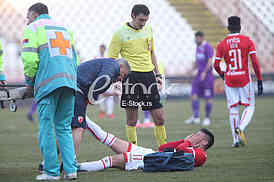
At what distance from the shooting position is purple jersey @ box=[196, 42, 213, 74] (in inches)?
518

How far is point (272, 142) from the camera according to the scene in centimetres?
855

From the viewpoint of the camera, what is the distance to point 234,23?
8336 millimetres

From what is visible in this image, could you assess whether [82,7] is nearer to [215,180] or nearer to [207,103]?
[207,103]

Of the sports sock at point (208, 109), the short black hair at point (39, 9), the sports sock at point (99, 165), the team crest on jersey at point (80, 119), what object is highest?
the short black hair at point (39, 9)

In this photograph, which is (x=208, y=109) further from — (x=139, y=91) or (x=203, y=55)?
(x=139, y=91)

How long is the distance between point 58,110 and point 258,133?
5.69 m

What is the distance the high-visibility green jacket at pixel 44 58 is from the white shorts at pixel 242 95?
3.97 metres

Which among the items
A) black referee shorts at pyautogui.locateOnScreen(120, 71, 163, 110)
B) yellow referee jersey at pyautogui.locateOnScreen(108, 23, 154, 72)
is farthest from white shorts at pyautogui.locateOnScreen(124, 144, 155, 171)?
yellow referee jersey at pyautogui.locateOnScreen(108, 23, 154, 72)

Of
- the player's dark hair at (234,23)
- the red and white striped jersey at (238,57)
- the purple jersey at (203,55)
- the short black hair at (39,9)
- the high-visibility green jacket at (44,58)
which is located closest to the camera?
the high-visibility green jacket at (44,58)

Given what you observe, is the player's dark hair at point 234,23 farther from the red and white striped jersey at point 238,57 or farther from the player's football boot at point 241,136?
the player's football boot at point 241,136

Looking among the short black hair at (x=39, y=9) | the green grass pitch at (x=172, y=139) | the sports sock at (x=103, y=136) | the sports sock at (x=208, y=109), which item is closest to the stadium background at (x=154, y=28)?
the sports sock at (x=208, y=109)

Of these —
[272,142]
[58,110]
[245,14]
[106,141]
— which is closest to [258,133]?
[272,142]

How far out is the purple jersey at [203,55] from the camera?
13.1 metres

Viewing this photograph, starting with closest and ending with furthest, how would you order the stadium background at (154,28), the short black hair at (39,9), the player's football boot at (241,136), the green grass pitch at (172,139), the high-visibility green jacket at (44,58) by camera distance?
1. the high-visibility green jacket at (44,58)
2. the short black hair at (39,9)
3. the green grass pitch at (172,139)
4. the player's football boot at (241,136)
5. the stadium background at (154,28)
